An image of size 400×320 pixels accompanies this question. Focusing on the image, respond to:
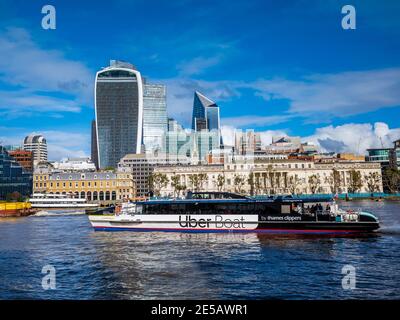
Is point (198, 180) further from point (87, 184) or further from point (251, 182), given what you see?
point (87, 184)

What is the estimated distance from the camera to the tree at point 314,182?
570 ft

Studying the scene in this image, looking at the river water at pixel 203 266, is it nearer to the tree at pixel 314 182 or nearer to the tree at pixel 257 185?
the tree at pixel 257 185

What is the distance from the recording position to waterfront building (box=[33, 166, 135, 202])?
159875 millimetres

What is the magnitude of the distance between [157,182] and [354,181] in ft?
284

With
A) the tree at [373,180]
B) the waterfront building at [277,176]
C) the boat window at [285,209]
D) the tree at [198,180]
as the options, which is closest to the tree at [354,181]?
the waterfront building at [277,176]

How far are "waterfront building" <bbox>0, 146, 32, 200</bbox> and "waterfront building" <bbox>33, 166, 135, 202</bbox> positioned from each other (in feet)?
60.3

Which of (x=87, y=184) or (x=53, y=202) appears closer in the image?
(x=53, y=202)

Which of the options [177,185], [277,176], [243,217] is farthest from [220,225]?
[277,176]

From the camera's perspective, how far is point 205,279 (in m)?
24.2

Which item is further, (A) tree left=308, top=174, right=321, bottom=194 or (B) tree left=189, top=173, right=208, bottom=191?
(A) tree left=308, top=174, right=321, bottom=194

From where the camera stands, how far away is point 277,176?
572 feet

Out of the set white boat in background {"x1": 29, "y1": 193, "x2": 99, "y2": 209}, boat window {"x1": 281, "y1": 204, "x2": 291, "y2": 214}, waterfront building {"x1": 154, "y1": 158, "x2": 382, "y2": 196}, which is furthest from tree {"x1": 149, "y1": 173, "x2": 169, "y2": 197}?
boat window {"x1": 281, "y1": 204, "x2": 291, "y2": 214}

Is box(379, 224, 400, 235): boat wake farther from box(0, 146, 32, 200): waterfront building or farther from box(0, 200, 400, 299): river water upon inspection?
box(0, 146, 32, 200): waterfront building
